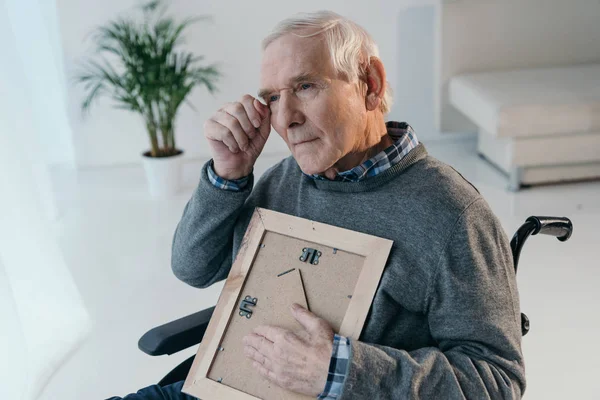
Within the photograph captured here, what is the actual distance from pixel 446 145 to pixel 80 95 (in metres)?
2.18

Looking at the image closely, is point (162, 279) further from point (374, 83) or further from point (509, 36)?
point (509, 36)

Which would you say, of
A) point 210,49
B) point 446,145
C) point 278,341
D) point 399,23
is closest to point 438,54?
point 399,23

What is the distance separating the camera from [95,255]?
3.27 m

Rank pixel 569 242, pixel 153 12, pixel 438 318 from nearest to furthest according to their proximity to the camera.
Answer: pixel 438 318 < pixel 569 242 < pixel 153 12

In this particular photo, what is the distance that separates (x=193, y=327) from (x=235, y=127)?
1.37 feet

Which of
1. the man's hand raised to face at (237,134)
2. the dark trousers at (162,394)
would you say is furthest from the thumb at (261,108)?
the dark trousers at (162,394)

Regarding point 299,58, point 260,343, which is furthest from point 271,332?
point 299,58

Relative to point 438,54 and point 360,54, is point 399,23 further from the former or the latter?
point 360,54

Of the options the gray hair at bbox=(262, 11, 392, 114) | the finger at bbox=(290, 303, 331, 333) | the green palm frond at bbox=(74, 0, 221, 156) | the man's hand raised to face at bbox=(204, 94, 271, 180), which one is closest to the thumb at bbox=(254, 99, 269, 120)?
the man's hand raised to face at bbox=(204, 94, 271, 180)

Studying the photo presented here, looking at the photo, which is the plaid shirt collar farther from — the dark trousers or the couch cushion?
the couch cushion

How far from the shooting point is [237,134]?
1431 millimetres

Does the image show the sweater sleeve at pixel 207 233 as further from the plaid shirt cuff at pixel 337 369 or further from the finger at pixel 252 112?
the plaid shirt cuff at pixel 337 369

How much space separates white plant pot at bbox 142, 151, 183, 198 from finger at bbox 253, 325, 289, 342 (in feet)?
8.42

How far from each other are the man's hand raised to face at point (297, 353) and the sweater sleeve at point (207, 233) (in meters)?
0.25
